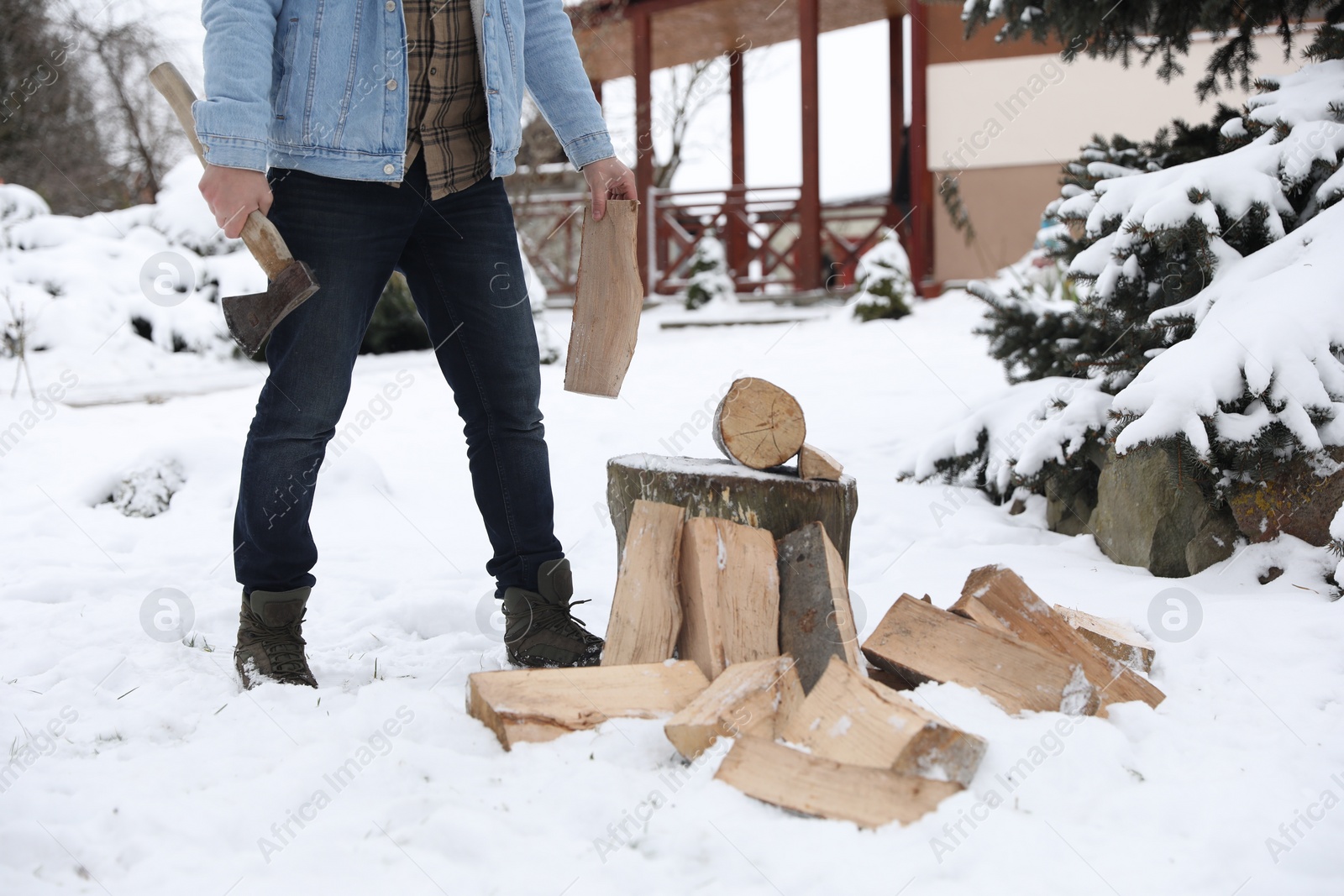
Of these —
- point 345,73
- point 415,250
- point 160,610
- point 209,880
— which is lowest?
point 160,610

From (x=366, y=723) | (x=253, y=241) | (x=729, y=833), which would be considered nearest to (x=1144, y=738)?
(x=729, y=833)

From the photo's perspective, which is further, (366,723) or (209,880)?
(366,723)

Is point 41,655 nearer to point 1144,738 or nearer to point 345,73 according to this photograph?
point 345,73

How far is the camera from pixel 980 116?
372 inches

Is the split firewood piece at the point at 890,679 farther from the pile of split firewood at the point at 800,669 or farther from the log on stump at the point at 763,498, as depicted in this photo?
the log on stump at the point at 763,498

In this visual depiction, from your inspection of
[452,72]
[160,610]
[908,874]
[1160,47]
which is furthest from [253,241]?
[1160,47]

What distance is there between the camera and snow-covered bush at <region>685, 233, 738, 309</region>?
9.62 m

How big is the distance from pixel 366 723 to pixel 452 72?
1193mm

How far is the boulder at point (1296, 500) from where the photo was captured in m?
2.50

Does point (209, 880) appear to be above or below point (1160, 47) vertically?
below

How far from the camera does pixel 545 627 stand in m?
2.09

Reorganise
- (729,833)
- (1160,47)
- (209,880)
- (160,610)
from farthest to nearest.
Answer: (1160,47), (160,610), (729,833), (209,880)

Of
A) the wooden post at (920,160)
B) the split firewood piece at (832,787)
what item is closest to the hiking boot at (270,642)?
the split firewood piece at (832,787)

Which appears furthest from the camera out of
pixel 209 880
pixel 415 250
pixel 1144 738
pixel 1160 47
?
pixel 1160 47
